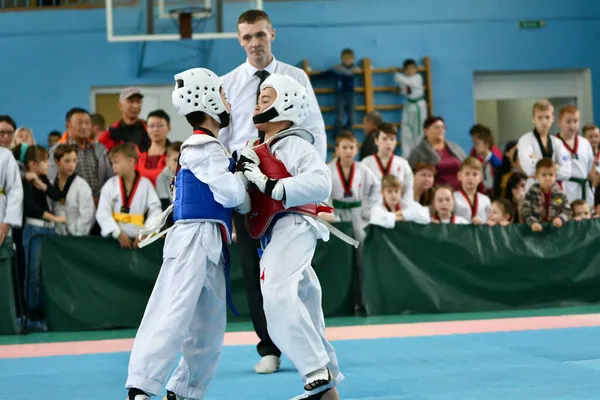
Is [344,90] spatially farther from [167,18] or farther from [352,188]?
[352,188]

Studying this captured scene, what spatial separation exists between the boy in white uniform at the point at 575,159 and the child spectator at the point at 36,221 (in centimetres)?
510

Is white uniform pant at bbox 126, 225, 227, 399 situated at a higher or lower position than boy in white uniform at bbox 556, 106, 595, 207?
lower

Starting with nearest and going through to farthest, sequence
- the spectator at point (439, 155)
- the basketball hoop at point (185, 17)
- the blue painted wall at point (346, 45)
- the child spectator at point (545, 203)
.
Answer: the child spectator at point (545, 203) < the spectator at point (439, 155) < the basketball hoop at point (185, 17) < the blue painted wall at point (346, 45)

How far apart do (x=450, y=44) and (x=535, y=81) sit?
169 centimetres

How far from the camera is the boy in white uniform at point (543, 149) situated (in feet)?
28.5

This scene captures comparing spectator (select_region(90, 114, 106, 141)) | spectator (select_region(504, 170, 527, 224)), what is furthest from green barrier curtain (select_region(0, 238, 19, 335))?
spectator (select_region(504, 170, 527, 224))

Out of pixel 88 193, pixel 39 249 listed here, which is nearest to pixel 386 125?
pixel 88 193

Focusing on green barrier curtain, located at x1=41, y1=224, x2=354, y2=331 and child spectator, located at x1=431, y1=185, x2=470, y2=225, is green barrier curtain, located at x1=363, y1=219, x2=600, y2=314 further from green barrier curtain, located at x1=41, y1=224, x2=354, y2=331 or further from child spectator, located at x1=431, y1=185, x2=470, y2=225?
green barrier curtain, located at x1=41, y1=224, x2=354, y2=331

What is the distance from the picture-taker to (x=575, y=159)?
880 cm

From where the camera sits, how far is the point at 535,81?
48.3 feet

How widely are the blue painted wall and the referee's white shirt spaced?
8339 millimetres

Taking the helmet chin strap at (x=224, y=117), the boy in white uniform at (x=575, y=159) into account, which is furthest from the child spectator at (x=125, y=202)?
the boy in white uniform at (x=575, y=159)

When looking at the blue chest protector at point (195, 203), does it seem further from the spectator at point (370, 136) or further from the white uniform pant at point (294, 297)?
the spectator at point (370, 136)

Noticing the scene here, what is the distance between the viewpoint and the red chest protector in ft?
12.5
